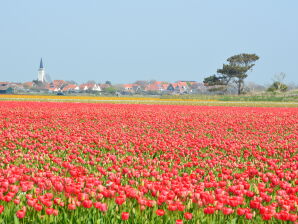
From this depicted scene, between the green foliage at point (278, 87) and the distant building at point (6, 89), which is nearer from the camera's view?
the green foliage at point (278, 87)

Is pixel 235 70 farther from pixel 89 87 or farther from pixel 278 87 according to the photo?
pixel 89 87

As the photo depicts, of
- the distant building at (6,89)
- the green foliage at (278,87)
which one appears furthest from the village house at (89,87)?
the green foliage at (278,87)

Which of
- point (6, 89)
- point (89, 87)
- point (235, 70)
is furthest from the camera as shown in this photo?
point (89, 87)

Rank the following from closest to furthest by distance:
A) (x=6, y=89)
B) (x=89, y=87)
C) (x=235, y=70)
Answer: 1. (x=235, y=70)
2. (x=6, y=89)
3. (x=89, y=87)

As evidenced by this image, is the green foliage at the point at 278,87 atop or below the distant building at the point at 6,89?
atop

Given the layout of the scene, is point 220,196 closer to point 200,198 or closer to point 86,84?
point 200,198

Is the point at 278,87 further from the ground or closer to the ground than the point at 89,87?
further from the ground

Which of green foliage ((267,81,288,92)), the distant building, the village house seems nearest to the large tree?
green foliage ((267,81,288,92))

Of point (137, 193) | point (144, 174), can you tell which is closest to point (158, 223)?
point (137, 193)

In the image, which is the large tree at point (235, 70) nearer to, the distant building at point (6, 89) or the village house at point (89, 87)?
the distant building at point (6, 89)

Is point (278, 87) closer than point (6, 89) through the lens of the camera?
Yes

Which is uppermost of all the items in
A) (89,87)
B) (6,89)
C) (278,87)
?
(278,87)

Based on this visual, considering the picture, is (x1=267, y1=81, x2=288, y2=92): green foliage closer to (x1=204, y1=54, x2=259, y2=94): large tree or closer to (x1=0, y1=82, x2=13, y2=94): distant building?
(x1=204, y1=54, x2=259, y2=94): large tree

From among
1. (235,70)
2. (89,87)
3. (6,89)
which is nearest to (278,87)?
(235,70)
